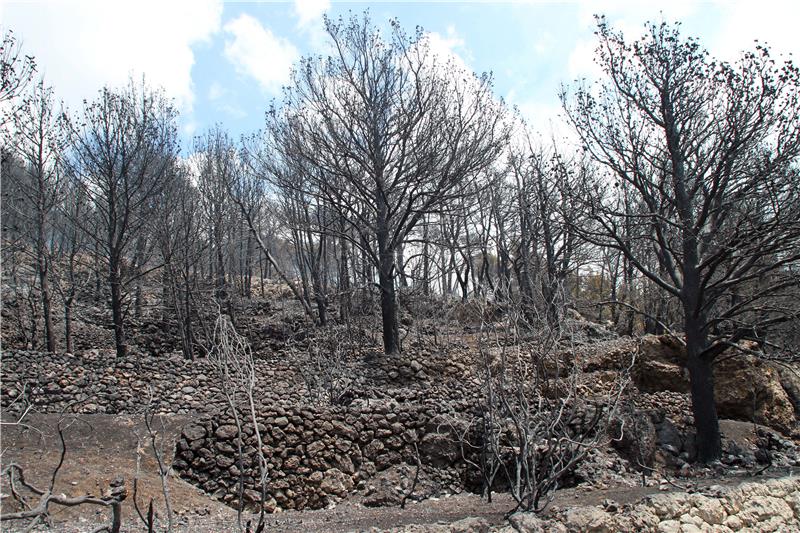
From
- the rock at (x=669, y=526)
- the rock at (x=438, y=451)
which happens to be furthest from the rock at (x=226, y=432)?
the rock at (x=669, y=526)

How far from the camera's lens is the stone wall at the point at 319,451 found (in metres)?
7.35

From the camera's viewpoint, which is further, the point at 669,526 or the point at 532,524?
the point at 669,526

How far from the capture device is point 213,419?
7.89m

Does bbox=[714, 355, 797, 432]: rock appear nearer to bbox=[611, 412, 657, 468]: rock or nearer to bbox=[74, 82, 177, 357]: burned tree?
bbox=[611, 412, 657, 468]: rock

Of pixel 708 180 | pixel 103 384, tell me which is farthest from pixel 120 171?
pixel 708 180

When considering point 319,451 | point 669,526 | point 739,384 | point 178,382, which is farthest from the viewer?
point 739,384

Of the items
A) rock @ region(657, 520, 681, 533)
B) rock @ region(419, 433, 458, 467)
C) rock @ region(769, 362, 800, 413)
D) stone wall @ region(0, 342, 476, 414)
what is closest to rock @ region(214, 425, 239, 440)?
stone wall @ region(0, 342, 476, 414)

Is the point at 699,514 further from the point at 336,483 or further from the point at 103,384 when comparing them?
the point at 103,384

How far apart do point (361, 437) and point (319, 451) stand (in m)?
0.71

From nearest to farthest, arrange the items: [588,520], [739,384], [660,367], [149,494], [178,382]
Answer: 1. [588,520]
2. [149,494]
3. [178,382]
4. [739,384]
5. [660,367]

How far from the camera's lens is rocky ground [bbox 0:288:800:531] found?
625cm

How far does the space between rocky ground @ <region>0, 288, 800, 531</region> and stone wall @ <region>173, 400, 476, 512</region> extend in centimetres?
2

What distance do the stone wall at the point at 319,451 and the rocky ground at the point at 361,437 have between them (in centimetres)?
2

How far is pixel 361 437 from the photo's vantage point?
8.30 meters
